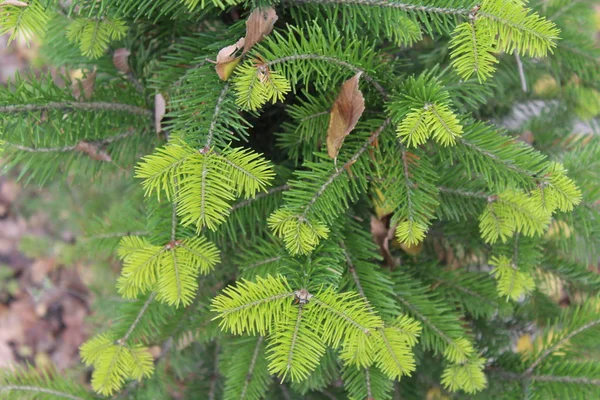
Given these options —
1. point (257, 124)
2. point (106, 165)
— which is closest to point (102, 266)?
point (106, 165)

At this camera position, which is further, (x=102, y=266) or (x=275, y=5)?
(x=102, y=266)

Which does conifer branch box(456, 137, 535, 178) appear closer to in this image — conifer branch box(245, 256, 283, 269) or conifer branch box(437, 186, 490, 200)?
conifer branch box(437, 186, 490, 200)

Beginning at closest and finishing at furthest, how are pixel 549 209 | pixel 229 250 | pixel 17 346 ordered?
1. pixel 549 209
2. pixel 229 250
3. pixel 17 346

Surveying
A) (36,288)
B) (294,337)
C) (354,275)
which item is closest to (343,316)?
(294,337)

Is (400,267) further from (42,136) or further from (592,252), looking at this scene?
(42,136)

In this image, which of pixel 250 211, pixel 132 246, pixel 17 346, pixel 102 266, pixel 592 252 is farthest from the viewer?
pixel 17 346

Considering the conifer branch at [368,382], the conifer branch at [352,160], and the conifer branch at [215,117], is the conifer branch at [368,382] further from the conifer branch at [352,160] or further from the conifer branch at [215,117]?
the conifer branch at [215,117]

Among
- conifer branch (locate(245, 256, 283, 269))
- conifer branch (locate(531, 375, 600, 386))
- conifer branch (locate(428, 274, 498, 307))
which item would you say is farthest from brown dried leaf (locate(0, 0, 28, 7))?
conifer branch (locate(531, 375, 600, 386))
